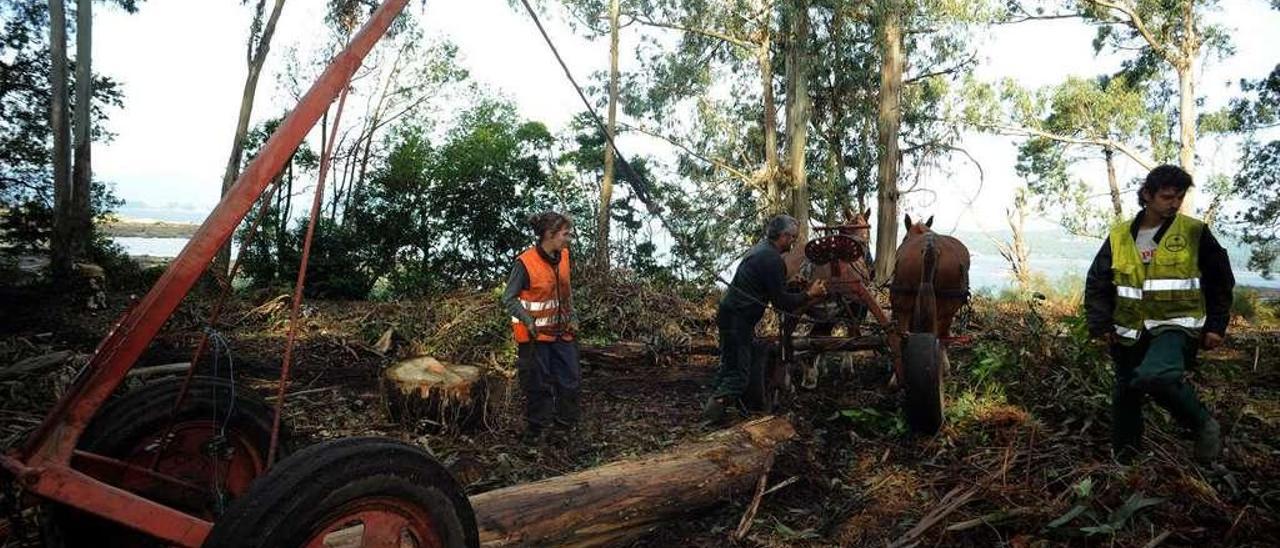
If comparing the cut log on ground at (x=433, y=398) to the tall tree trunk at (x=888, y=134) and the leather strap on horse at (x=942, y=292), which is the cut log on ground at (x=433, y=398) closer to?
the leather strap on horse at (x=942, y=292)

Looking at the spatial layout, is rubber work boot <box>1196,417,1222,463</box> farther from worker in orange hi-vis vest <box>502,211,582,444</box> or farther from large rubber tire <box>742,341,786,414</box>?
worker in orange hi-vis vest <box>502,211,582,444</box>

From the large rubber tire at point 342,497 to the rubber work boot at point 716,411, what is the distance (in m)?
3.61

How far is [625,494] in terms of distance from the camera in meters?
3.74

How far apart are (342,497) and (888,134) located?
58.5 ft

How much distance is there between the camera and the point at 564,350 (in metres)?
5.77

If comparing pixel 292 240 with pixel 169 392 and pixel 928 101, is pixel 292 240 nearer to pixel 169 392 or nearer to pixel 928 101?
pixel 169 392

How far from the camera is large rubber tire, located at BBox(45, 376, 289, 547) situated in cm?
277

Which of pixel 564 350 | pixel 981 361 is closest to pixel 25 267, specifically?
pixel 564 350

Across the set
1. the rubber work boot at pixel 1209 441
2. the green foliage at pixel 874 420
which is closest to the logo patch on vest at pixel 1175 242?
the rubber work boot at pixel 1209 441

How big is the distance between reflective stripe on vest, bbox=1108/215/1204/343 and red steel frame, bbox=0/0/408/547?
13.4 ft

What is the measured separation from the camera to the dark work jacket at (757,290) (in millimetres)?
5695

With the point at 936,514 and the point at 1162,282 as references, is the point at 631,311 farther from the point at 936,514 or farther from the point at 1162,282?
the point at 1162,282

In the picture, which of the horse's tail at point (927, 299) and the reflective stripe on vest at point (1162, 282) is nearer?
the reflective stripe on vest at point (1162, 282)

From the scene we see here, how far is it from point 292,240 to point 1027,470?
15917mm
